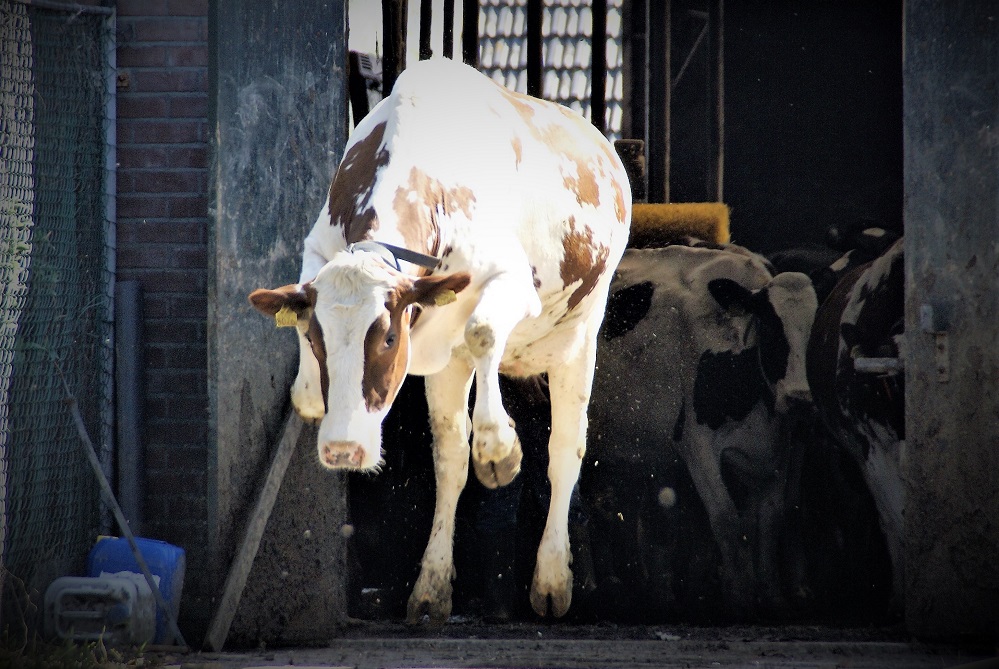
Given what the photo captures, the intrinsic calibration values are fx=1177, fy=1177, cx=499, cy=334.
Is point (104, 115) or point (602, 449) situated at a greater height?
point (104, 115)

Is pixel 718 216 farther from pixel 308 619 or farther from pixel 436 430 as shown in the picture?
pixel 308 619

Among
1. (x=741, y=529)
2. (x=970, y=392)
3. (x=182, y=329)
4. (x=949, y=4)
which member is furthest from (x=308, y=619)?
(x=949, y=4)

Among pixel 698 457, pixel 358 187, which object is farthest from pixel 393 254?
pixel 698 457

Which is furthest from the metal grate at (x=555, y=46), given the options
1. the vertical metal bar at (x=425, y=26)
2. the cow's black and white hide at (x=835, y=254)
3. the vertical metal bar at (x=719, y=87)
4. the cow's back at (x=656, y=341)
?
the cow's black and white hide at (x=835, y=254)

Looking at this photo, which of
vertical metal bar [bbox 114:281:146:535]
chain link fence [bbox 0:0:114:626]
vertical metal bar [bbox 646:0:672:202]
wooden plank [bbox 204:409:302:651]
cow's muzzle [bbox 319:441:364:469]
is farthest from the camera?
vertical metal bar [bbox 646:0:672:202]

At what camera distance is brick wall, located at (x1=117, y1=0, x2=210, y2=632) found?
541 centimetres

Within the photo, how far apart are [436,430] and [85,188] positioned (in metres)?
1.98

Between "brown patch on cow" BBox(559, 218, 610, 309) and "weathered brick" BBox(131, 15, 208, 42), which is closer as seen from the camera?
"brown patch on cow" BBox(559, 218, 610, 309)

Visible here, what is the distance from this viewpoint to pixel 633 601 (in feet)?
17.9

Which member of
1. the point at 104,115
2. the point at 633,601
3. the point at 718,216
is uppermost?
the point at 104,115

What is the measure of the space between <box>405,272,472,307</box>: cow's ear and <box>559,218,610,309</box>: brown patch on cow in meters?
0.99

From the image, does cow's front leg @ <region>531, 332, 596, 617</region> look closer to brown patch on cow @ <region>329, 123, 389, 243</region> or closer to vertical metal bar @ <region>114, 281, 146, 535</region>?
brown patch on cow @ <region>329, 123, 389, 243</region>

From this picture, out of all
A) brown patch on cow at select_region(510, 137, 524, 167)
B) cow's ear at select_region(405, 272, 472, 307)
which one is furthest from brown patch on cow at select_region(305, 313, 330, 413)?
brown patch on cow at select_region(510, 137, 524, 167)

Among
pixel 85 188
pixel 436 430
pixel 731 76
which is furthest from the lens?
pixel 731 76
